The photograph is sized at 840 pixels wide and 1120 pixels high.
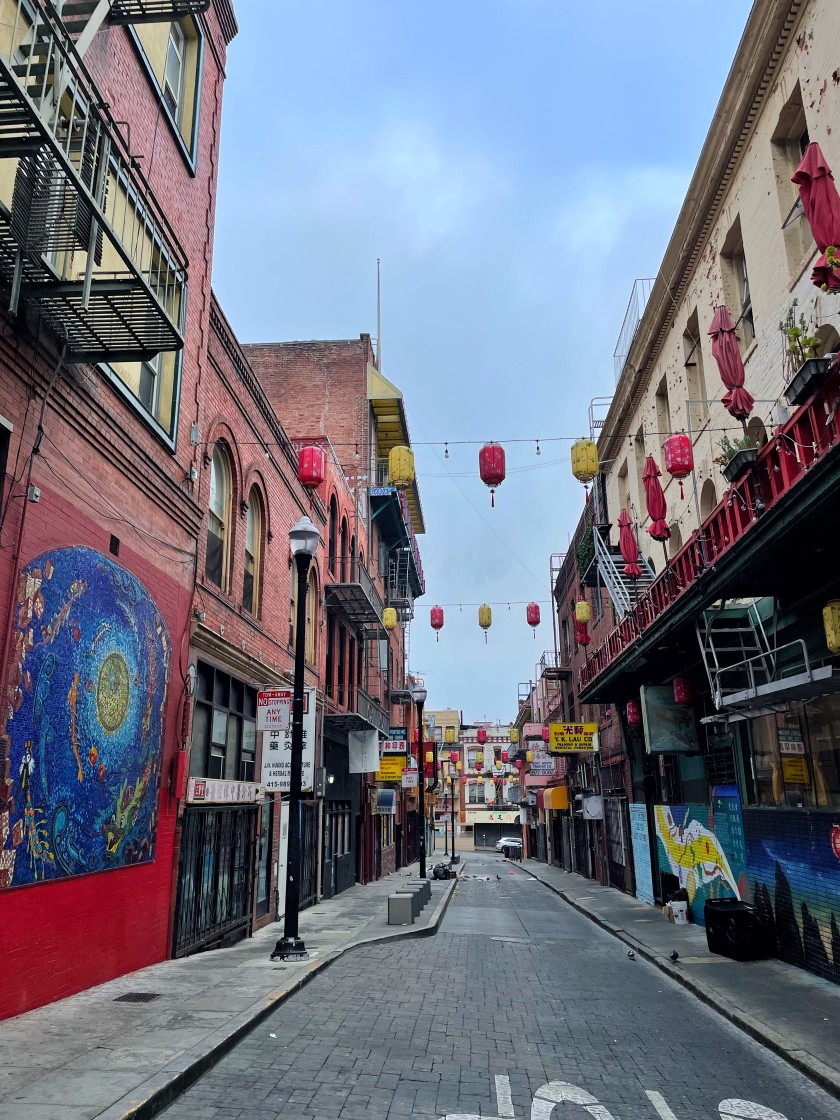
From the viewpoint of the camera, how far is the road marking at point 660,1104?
5.92 metres

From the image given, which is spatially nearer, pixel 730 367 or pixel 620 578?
pixel 730 367

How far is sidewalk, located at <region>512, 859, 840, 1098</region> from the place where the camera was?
749 cm

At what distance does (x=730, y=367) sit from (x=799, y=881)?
7182mm

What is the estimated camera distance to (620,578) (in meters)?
22.6

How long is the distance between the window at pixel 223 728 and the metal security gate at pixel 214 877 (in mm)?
679

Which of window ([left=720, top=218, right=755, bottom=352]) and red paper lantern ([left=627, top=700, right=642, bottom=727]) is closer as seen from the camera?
window ([left=720, top=218, right=755, bottom=352])

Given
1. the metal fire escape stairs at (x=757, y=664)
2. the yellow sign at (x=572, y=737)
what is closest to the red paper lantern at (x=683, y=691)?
the metal fire escape stairs at (x=757, y=664)

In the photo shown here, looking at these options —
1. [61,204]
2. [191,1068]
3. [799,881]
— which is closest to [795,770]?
[799,881]

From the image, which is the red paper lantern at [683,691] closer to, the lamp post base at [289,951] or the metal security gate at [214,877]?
the metal security gate at [214,877]

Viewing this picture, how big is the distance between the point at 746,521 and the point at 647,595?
577 centimetres

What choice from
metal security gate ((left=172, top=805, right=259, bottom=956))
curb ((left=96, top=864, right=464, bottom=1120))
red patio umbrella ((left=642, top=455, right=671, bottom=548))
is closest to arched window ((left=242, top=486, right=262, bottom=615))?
metal security gate ((left=172, top=805, right=259, bottom=956))

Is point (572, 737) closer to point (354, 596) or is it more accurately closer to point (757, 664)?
point (354, 596)

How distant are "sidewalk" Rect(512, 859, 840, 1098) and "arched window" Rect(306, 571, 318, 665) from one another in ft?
33.9

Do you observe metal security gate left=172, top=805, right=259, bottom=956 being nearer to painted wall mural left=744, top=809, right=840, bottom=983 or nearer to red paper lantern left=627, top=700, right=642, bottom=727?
painted wall mural left=744, top=809, right=840, bottom=983
